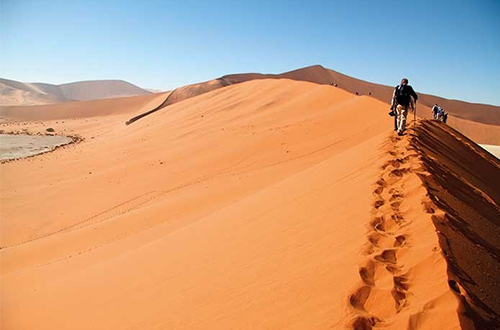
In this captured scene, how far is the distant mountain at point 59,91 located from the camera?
92.1m

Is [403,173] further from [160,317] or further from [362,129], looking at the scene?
[362,129]

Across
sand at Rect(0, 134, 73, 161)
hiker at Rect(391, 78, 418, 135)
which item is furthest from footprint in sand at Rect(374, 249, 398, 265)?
sand at Rect(0, 134, 73, 161)

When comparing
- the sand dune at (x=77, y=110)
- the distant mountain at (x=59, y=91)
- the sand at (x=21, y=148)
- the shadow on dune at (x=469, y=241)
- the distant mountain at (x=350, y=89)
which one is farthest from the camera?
the distant mountain at (x=59, y=91)

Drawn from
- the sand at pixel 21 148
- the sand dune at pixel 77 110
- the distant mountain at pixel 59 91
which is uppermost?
the distant mountain at pixel 59 91

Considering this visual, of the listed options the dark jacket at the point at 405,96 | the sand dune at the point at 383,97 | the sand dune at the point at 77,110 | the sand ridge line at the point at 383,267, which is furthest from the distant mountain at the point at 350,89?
the sand ridge line at the point at 383,267

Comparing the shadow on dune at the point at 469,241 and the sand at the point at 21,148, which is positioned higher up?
the shadow on dune at the point at 469,241

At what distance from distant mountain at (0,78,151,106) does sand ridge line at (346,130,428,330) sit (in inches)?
3874

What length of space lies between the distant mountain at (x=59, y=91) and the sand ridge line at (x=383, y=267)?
98401mm

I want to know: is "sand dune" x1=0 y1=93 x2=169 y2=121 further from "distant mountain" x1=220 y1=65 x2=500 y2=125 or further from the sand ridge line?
the sand ridge line

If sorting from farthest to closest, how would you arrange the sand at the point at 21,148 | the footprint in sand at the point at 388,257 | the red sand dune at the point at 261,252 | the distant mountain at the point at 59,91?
the distant mountain at the point at 59,91 → the sand at the point at 21,148 → the footprint in sand at the point at 388,257 → the red sand dune at the point at 261,252

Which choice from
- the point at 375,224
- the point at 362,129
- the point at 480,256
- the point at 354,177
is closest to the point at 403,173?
the point at 354,177

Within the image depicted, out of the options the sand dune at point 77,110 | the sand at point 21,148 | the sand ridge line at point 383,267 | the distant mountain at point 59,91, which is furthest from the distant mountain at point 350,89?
the distant mountain at point 59,91

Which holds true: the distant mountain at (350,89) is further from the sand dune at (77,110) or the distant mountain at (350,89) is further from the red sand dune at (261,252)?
the red sand dune at (261,252)

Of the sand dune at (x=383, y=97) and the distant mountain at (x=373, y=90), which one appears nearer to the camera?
the sand dune at (x=383, y=97)
